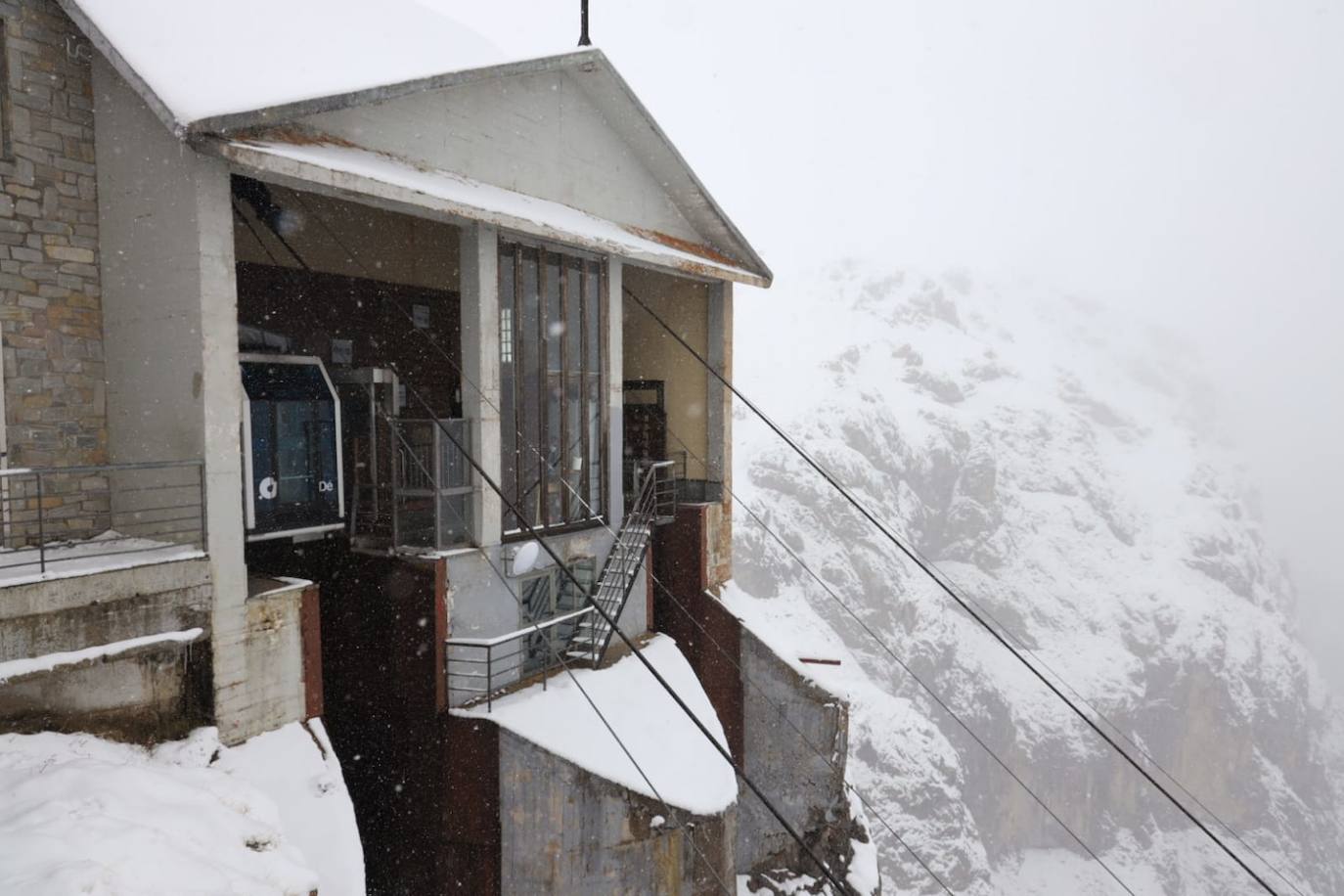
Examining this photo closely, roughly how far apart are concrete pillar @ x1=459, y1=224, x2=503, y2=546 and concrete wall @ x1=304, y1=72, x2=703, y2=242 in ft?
3.43

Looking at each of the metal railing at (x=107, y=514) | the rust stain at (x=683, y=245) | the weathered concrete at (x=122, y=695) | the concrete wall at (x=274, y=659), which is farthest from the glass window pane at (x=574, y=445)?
the weathered concrete at (x=122, y=695)

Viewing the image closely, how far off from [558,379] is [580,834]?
250 inches

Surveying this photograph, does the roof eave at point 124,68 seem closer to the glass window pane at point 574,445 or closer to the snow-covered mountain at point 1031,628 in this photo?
the glass window pane at point 574,445

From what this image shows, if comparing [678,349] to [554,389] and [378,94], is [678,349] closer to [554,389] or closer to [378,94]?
[554,389]

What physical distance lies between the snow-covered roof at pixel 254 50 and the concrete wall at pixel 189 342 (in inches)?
22.6

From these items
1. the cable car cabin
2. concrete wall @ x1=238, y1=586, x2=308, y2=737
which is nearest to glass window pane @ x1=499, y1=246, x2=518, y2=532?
the cable car cabin

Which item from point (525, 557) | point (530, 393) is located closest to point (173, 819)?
point (525, 557)

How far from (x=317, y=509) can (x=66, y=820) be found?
200 inches

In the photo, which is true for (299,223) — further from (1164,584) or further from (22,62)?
(1164,584)

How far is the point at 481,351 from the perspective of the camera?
1129cm

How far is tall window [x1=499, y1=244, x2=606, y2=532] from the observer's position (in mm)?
12008

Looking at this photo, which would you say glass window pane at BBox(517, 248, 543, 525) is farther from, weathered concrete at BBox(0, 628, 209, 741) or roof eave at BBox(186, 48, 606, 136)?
weathered concrete at BBox(0, 628, 209, 741)

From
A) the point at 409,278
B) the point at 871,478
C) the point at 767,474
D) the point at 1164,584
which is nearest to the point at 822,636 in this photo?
the point at 767,474

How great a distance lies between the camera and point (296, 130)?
28.9 feet
